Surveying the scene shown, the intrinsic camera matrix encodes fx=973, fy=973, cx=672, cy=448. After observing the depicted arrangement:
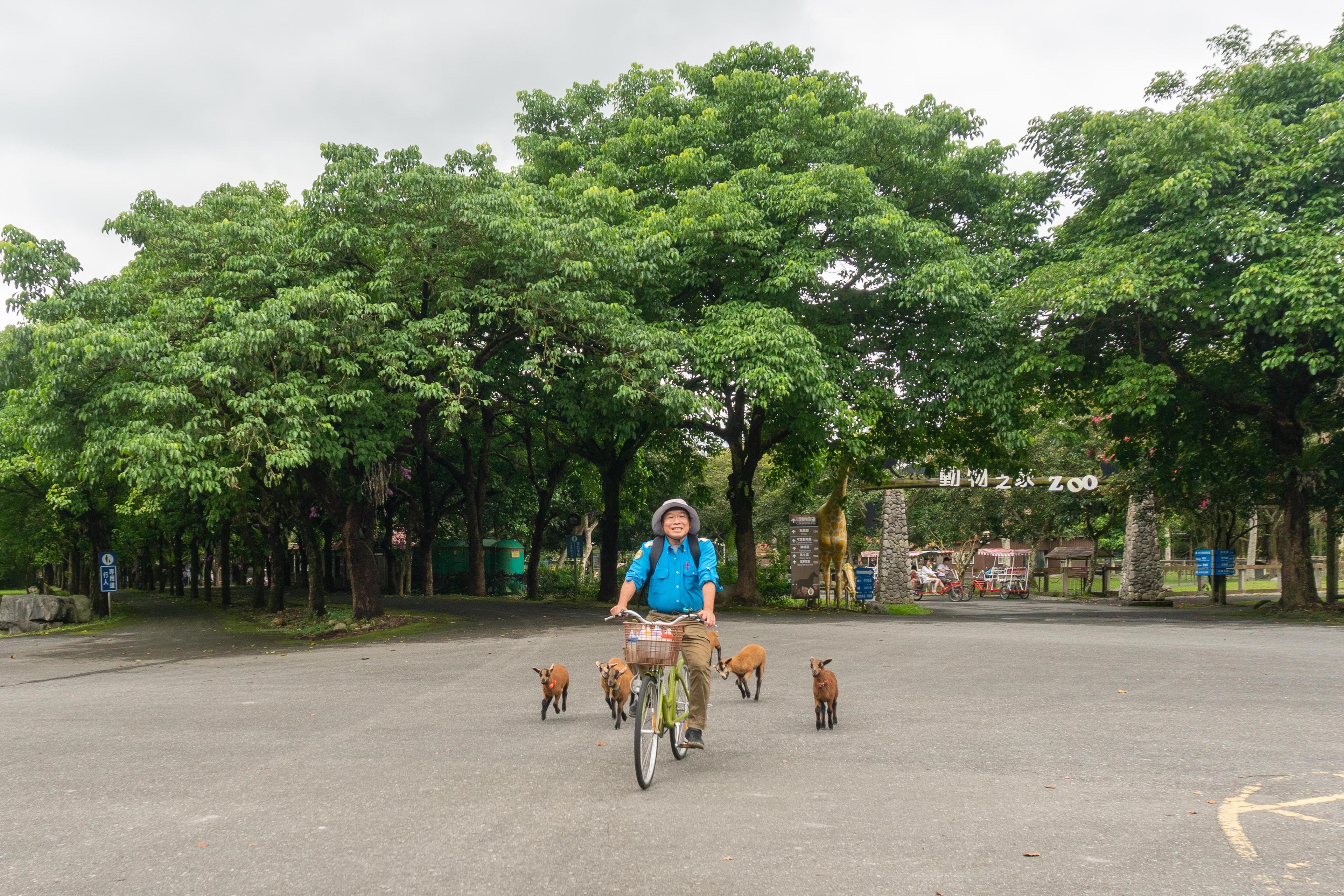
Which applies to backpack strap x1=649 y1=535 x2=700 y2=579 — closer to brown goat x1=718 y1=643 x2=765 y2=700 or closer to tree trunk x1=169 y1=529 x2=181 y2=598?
brown goat x1=718 y1=643 x2=765 y2=700

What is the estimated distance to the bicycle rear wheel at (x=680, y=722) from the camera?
631cm

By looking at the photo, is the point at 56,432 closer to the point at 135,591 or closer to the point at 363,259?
the point at 363,259

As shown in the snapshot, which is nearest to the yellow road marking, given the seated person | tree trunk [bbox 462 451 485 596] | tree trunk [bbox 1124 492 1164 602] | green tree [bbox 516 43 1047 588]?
green tree [bbox 516 43 1047 588]

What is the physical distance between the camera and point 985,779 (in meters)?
5.86

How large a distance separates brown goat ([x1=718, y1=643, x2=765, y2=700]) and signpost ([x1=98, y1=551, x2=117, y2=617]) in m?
22.8

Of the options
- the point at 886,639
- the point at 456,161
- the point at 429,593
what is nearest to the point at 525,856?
the point at 886,639

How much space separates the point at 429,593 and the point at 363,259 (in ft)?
62.2

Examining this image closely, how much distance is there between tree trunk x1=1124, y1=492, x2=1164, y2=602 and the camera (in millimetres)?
28984

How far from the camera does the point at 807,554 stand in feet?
83.9

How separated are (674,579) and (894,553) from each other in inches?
945

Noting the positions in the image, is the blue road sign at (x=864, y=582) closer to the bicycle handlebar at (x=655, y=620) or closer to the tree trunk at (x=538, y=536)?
the tree trunk at (x=538, y=536)

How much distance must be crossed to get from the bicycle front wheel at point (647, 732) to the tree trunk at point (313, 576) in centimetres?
1792

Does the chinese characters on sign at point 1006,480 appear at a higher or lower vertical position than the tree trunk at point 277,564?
higher

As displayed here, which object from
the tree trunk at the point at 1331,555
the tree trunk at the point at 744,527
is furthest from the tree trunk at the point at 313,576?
the tree trunk at the point at 1331,555
